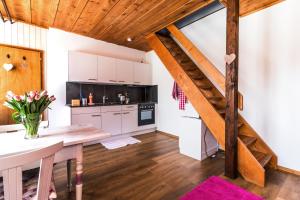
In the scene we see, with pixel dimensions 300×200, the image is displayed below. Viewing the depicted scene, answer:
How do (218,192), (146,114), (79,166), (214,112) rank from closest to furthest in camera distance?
(79,166) < (218,192) < (214,112) < (146,114)

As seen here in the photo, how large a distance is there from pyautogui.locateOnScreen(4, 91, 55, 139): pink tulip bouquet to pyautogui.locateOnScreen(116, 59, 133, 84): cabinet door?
2.81 metres

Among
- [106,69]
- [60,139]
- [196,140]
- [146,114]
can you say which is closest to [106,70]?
[106,69]

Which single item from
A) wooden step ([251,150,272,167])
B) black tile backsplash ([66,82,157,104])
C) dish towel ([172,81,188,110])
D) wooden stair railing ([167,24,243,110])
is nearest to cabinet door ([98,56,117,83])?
black tile backsplash ([66,82,157,104])

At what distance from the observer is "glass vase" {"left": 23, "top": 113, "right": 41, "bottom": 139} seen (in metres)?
1.32

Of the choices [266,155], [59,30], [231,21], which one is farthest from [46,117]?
[266,155]

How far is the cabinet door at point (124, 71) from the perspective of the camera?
411 cm

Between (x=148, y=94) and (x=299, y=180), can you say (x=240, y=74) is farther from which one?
(x=148, y=94)

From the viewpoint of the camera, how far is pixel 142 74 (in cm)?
460

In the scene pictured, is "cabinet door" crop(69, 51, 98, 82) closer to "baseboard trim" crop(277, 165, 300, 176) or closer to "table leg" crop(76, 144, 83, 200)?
"table leg" crop(76, 144, 83, 200)

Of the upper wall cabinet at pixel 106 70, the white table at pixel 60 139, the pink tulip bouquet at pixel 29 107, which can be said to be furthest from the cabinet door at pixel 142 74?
the pink tulip bouquet at pixel 29 107

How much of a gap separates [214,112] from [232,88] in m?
0.47

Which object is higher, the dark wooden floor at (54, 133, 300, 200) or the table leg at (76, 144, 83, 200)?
the table leg at (76, 144, 83, 200)

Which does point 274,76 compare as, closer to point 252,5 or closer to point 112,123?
point 252,5

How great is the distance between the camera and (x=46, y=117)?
3355 mm
